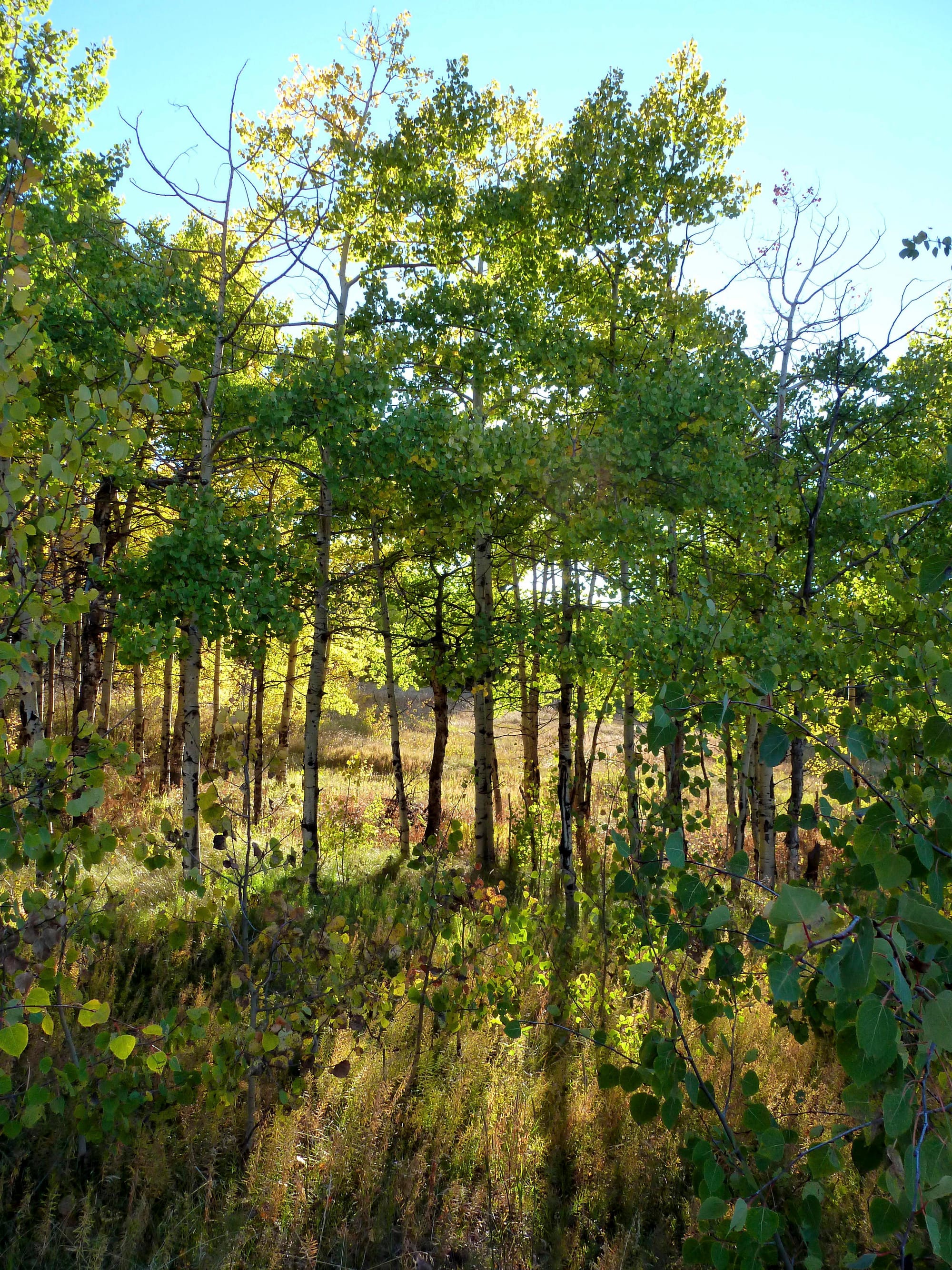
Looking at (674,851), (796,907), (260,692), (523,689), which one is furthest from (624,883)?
(260,692)

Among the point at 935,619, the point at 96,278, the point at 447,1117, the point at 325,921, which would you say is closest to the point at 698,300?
the point at 96,278

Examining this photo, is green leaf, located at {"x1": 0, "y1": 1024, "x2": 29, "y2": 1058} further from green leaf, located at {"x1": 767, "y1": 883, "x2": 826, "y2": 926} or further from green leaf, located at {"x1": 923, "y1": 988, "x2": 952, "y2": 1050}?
green leaf, located at {"x1": 923, "y1": 988, "x2": 952, "y2": 1050}

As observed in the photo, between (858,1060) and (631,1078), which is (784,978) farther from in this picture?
(631,1078)

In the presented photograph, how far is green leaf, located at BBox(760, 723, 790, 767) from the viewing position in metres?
1.35

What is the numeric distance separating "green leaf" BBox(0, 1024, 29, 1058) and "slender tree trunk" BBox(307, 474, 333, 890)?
22.3 feet

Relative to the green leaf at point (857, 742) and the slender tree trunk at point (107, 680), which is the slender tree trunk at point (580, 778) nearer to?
the slender tree trunk at point (107, 680)

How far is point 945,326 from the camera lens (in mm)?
14633

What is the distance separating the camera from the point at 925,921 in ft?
3.46

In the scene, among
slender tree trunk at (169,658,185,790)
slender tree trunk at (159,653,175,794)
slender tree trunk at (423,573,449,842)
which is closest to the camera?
slender tree trunk at (423,573,449,842)

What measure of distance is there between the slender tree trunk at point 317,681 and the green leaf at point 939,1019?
7.63 m

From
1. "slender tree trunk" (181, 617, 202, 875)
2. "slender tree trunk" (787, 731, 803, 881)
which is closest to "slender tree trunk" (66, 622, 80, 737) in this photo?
"slender tree trunk" (181, 617, 202, 875)

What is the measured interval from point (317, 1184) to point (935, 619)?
11.8ft

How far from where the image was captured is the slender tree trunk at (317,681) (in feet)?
27.6

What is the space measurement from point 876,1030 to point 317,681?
318 inches
